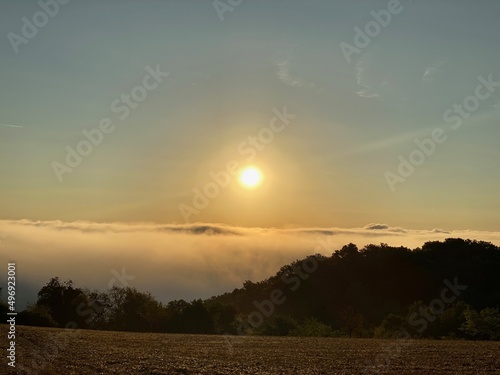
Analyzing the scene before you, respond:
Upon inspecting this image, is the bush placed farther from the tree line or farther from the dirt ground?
the dirt ground

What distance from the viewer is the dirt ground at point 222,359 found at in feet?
103

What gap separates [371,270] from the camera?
105 m

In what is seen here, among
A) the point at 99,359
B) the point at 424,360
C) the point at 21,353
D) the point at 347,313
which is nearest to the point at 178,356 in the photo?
the point at 99,359

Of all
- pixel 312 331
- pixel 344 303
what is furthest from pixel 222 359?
pixel 344 303

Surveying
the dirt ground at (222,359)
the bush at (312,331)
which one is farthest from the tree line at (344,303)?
the dirt ground at (222,359)

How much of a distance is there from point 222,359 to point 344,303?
2519 inches

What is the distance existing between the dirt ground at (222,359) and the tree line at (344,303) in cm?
3008

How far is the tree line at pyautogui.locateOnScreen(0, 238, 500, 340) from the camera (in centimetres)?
7838

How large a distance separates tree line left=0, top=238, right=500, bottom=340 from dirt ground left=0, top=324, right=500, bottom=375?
98.7ft

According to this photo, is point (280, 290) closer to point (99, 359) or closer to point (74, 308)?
point (74, 308)

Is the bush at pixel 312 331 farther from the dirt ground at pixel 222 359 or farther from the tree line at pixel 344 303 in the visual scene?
the dirt ground at pixel 222 359

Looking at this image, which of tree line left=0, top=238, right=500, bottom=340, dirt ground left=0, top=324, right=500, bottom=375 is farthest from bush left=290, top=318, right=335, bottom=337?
dirt ground left=0, top=324, right=500, bottom=375

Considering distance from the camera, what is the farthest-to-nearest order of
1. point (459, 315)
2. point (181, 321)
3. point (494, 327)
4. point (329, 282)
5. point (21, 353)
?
point (329, 282), point (181, 321), point (459, 315), point (494, 327), point (21, 353)

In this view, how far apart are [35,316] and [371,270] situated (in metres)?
58.3
